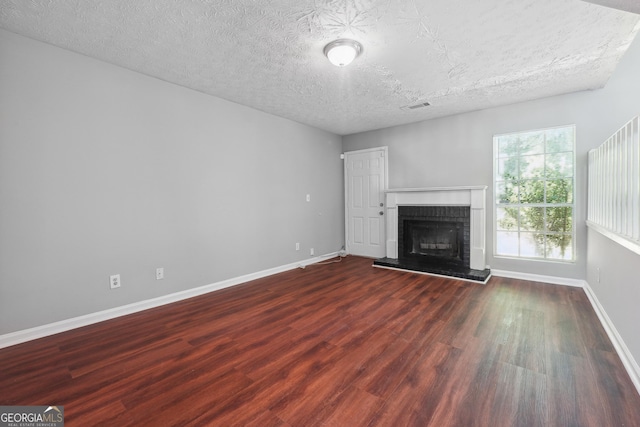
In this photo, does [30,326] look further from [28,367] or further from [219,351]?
[219,351]

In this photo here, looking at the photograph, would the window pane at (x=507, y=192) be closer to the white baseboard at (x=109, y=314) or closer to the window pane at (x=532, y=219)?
the window pane at (x=532, y=219)

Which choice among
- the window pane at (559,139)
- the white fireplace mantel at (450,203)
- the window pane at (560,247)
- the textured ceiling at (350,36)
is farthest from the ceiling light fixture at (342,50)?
the window pane at (560,247)

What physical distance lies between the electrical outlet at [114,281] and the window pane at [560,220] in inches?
213

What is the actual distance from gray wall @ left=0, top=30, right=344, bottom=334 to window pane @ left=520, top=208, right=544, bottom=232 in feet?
12.5

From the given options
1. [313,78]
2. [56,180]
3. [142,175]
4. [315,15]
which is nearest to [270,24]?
[315,15]

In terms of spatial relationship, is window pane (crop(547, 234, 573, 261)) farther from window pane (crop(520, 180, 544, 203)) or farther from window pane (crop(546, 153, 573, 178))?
window pane (crop(546, 153, 573, 178))

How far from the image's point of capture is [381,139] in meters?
→ 5.17

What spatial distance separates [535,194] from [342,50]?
11.4 ft

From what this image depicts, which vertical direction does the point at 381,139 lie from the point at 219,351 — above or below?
above

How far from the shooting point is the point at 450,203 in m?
4.22

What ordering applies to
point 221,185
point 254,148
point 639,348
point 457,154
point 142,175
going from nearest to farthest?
point 639,348 < point 142,175 < point 221,185 < point 254,148 < point 457,154

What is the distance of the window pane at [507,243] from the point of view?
3.91 metres

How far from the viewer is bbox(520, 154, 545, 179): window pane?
3713mm

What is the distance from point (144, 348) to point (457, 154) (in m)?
4.80
